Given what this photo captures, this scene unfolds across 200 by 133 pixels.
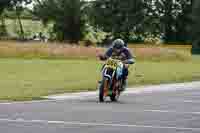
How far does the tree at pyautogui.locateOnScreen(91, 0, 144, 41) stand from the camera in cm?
10012

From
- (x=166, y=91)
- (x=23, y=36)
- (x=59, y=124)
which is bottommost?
(x=23, y=36)

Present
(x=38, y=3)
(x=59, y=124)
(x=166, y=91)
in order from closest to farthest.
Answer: (x=59, y=124) → (x=166, y=91) → (x=38, y=3)

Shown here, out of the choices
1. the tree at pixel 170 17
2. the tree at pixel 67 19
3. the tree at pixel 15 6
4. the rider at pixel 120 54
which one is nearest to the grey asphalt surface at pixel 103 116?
the rider at pixel 120 54

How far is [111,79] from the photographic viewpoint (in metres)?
19.8

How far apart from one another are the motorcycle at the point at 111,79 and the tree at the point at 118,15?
79.4 meters

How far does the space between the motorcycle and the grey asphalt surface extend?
30 centimetres

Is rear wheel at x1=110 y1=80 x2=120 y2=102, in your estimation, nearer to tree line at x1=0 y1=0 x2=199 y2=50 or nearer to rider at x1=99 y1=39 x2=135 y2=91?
rider at x1=99 y1=39 x2=135 y2=91

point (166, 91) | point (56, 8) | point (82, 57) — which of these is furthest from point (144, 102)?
point (56, 8)

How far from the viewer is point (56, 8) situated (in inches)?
4033

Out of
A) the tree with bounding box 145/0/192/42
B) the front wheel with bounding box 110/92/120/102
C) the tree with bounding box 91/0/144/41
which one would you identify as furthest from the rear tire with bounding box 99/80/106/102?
the tree with bounding box 145/0/192/42

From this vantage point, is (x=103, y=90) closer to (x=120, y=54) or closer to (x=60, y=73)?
(x=120, y=54)

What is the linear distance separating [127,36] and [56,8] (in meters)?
10.8

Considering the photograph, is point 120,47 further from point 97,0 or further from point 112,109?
point 97,0

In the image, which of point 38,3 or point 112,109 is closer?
point 112,109
